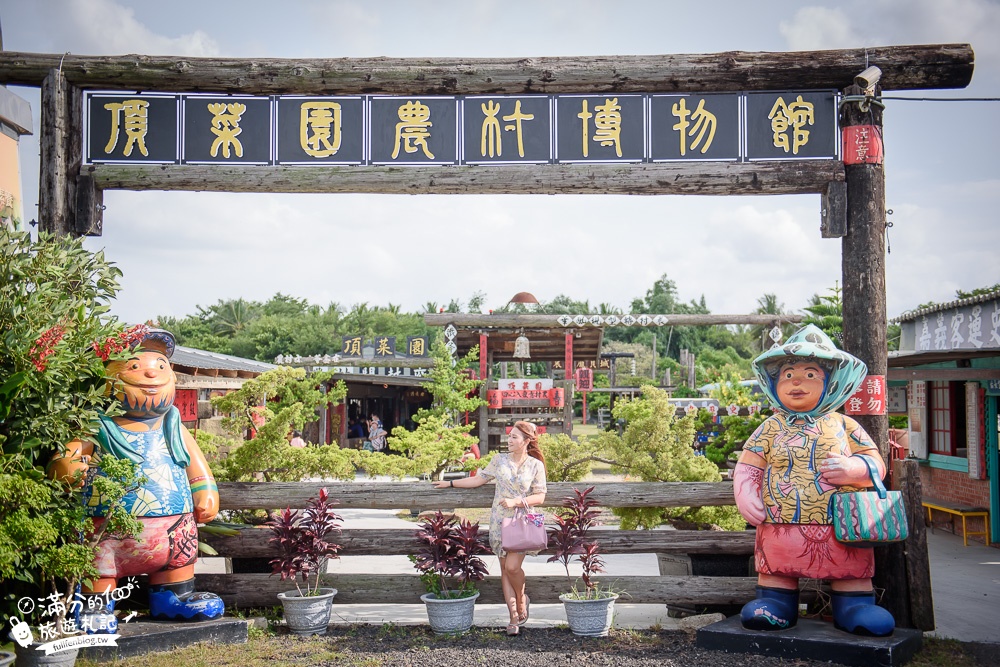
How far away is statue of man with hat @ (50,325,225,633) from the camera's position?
17.1ft

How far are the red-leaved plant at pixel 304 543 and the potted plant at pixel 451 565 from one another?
0.67 m

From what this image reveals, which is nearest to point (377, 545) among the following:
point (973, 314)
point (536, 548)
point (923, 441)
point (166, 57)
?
point (536, 548)

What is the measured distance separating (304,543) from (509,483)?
1.49m

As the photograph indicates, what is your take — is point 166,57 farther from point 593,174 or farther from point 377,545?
point 377,545

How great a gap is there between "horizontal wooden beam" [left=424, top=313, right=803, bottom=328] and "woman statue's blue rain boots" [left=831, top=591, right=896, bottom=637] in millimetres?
11672

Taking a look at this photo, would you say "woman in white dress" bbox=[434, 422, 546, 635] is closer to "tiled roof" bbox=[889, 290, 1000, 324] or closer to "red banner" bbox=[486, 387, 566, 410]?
"tiled roof" bbox=[889, 290, 1000, 324]

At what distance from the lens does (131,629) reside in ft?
17.3

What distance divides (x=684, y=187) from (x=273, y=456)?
3.99 metres

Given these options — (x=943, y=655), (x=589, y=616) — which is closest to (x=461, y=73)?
(x=589, y=616)

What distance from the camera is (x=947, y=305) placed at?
43.3ft

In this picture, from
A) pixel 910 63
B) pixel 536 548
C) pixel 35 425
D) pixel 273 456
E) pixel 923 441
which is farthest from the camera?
pixel 923 441

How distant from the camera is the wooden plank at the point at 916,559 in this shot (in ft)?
18.7

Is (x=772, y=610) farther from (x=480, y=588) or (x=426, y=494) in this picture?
(x=426, y=494)

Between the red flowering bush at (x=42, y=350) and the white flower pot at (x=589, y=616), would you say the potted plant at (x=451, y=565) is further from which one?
the red flowering bush at (x=42, y=350)
